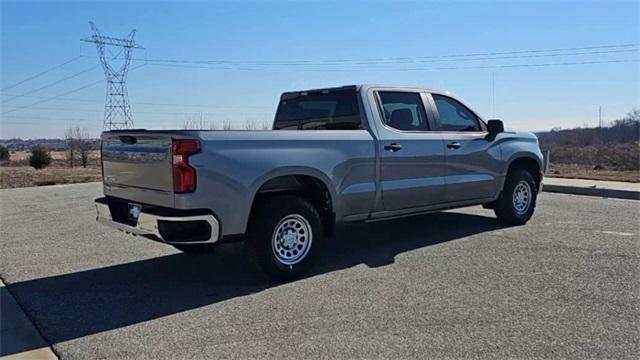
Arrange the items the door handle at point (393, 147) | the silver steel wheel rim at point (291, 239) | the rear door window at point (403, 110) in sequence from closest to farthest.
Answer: the silver steel wheel rim at point (291, 239) → the door handle at point (393, 147) → the rear door window at point (403, 110)

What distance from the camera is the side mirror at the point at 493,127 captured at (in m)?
7.41

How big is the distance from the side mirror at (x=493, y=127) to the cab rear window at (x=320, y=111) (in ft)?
7.50

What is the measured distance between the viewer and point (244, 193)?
488 centimetres

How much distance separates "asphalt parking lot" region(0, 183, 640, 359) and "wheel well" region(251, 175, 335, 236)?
1.92ft

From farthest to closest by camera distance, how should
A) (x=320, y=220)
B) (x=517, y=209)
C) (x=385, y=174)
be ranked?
(x=517, y=209) < (x=385, y=174) < (x=320, y=220)

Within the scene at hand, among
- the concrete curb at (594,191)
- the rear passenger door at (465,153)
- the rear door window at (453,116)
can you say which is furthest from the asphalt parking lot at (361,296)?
the concrete curb at (594,191)

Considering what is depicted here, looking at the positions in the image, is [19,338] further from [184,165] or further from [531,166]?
[531,166]

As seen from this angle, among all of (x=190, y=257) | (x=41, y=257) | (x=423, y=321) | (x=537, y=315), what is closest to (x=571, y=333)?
(x=537, y=315)

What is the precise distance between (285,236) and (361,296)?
1009mm

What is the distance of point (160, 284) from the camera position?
5.34m

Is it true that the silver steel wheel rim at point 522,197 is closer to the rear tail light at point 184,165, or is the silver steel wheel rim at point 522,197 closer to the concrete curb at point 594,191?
the concrete curb at point 594,191

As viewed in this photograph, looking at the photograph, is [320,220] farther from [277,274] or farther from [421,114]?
[421,114]

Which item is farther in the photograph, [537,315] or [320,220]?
[320,220]

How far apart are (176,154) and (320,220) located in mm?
1667
